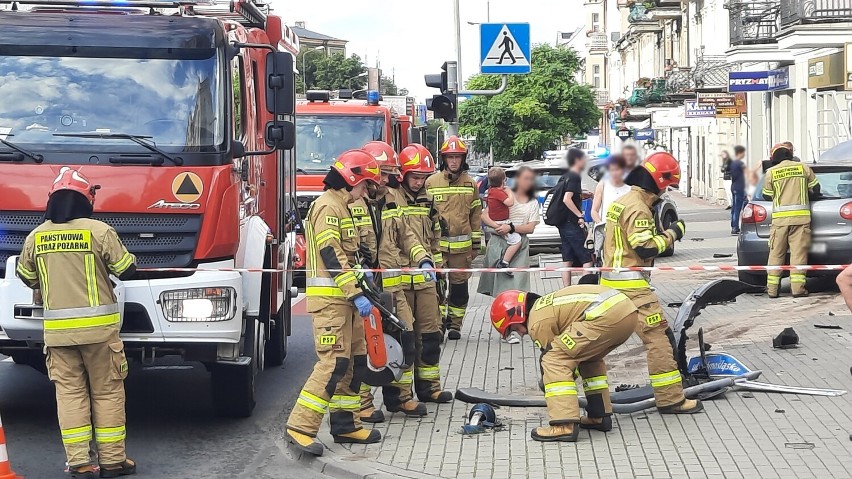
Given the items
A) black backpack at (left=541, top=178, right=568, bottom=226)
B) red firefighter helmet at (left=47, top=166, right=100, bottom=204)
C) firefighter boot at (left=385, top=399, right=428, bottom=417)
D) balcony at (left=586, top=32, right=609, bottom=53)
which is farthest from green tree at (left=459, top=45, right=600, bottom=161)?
balcony at (left=586, top=32, right=609, bottom=53)

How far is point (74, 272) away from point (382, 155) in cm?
244

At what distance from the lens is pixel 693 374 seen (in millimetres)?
9461

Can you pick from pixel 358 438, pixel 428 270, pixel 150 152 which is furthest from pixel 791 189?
pixel 150 152

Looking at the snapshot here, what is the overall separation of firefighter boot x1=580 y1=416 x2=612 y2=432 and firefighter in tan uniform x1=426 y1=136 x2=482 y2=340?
384cm

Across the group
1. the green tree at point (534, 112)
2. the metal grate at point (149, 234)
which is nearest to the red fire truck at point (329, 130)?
the metal grate at point (149, 234)

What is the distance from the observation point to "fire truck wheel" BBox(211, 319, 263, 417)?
9156 millimetres

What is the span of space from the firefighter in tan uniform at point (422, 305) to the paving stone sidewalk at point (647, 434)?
22 centimetres

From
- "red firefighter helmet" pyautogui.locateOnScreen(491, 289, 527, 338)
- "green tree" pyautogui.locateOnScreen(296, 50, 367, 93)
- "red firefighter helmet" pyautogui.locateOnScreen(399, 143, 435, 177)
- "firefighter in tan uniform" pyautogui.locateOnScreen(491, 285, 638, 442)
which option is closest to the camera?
"firefighter in tan uniform" pyautogui.locateOnScreen(491, 285, 638, 442)

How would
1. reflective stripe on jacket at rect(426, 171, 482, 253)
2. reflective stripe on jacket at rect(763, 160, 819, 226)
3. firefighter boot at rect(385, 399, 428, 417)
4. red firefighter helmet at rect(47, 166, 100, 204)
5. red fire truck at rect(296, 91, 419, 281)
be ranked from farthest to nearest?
red fire truck at rect(296, 91, 419, 281) < reflective stripe on jacket at rect(763, 160, 819, 226) < reflective stripe on jacket at rect(426, 171, 482, 253) < firefighter boot at rect(385, 399, 428, 417) < red firefighter helmet at rect(47, 166, 100, 204)

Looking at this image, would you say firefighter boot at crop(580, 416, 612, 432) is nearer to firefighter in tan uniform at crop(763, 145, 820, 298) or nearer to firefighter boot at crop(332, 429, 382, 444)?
firefighter boot at crop(332, 429, 382, 444)

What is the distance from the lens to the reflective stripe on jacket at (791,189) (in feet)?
48.4

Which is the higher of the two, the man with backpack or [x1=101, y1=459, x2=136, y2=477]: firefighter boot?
the man with backpack

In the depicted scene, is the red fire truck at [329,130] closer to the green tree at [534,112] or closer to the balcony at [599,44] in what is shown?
the green tree at [534,112]

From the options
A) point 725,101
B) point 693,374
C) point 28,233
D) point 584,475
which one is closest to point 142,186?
point 28,233
